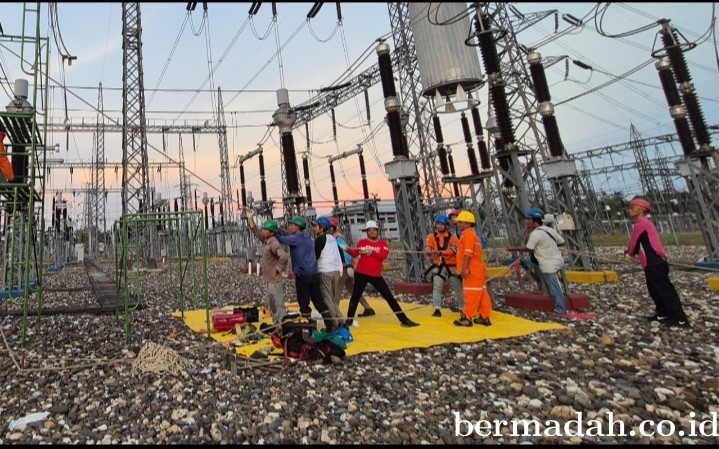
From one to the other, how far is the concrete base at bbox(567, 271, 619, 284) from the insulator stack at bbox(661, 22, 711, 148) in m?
5.82

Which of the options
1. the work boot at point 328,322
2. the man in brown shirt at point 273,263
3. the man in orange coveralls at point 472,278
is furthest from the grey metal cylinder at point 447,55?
Result: the work boot at point 328,322

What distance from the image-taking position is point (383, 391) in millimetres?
3598

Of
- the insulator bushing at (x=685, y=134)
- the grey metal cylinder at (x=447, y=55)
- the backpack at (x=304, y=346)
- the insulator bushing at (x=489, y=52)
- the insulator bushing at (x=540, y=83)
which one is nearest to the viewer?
the backpack at (x=304, y=346)

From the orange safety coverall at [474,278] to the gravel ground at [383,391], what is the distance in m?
0.90

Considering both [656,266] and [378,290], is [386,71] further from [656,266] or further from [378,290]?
[656,266]

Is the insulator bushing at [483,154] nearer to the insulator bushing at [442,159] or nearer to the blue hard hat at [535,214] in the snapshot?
the insulator bushing at [442,159]

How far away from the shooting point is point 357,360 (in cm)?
458

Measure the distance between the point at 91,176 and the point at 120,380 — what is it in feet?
128

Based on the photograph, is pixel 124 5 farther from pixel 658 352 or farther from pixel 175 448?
pixel 658 352

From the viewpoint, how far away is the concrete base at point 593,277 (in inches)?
382

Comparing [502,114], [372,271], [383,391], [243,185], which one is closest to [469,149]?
[502,114]

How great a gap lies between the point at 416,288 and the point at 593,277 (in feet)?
15.1

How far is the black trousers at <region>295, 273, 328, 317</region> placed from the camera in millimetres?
5664

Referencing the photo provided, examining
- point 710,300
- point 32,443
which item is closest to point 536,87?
point 710,300
